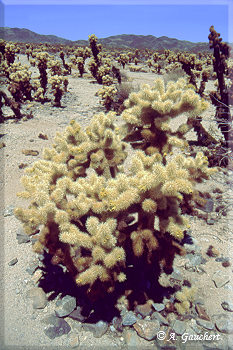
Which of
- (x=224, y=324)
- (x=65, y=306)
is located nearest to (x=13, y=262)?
(x=65, y=306)

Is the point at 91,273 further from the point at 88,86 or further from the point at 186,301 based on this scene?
the point at 88,86

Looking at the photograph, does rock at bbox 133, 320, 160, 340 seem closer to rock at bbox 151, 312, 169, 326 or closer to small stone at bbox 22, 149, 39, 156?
rock at bbox 151, 312, 169, 326

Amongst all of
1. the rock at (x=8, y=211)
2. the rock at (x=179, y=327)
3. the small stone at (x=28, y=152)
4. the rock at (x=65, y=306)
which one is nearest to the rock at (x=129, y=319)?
the rock at (x=179, y=327)

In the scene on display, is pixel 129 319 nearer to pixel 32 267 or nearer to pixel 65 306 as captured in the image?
pixel 65 306

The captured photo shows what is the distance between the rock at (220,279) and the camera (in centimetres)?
383

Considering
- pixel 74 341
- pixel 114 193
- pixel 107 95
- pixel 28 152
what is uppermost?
pixel 107 95

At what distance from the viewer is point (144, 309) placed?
3473 mm

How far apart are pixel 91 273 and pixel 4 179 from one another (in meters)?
5.16

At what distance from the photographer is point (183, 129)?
3.33 meters

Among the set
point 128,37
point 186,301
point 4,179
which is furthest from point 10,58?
point 128,37

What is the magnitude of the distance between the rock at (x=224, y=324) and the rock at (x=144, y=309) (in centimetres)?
88

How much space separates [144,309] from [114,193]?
1861 millimetres

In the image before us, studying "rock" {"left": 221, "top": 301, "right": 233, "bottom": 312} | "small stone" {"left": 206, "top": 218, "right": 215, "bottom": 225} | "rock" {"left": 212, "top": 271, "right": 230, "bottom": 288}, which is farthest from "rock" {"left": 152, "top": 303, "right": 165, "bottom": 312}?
"small stone" {"left": 206, "top": 218, "right": 215, "bottom": 225}

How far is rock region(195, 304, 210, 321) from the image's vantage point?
3344mm
